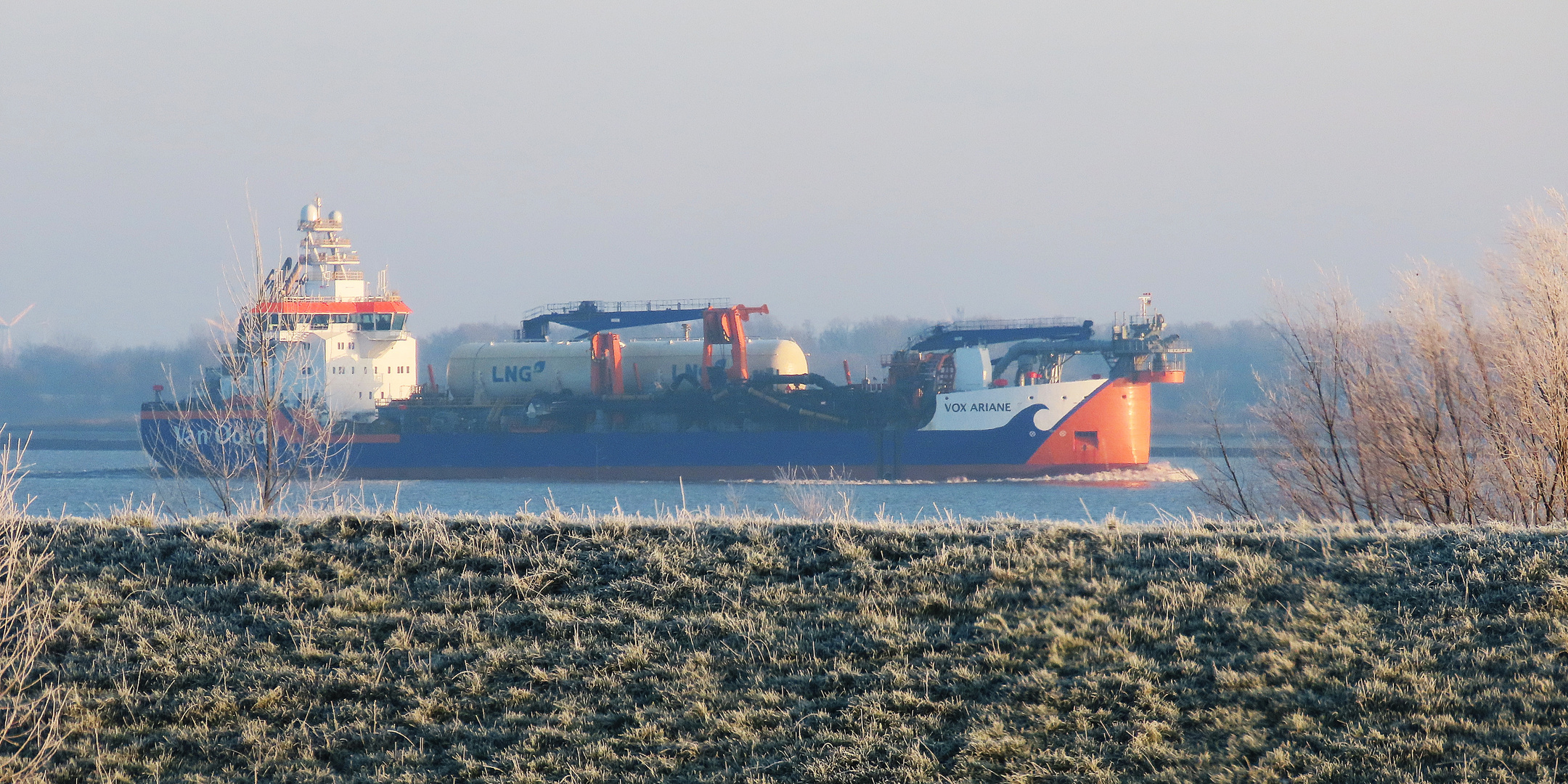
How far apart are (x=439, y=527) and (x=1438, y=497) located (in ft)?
44.5

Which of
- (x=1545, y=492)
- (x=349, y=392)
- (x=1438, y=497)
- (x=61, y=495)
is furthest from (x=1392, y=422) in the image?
(x=61, y=495)

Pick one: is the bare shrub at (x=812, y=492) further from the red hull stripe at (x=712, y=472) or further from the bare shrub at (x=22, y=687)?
the bare shrub at (x=22, y=687)

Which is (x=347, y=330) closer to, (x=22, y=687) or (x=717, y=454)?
(x=717, y=454)

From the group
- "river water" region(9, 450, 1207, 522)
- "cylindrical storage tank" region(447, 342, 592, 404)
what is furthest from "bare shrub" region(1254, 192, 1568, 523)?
"cylindrical storage tank" region(447, 342, 592, 404)

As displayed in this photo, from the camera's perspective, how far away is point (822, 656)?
6.95 metres

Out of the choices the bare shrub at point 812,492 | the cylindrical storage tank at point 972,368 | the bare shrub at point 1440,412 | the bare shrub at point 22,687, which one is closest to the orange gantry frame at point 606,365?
the bare shrub at point 812,492

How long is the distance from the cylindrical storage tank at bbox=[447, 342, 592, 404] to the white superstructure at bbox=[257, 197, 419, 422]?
3043 mm

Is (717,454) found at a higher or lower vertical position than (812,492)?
lower

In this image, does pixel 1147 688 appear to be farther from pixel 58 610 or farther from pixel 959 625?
pixel 58 610

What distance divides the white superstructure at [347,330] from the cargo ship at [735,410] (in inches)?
3.9

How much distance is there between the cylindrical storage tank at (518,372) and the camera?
5181cm

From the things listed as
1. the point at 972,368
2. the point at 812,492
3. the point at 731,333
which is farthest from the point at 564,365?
the point at 812,492

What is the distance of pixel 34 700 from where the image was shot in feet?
21.4

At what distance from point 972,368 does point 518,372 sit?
20.4 m
